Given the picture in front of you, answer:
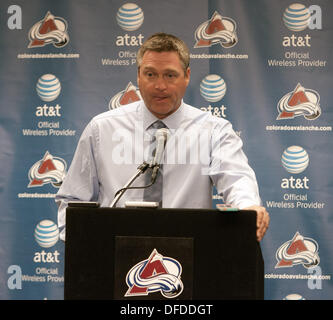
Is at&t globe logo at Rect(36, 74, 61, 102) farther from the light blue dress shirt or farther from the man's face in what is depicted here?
the man's face

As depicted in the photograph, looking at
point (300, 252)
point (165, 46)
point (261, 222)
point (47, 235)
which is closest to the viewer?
point (261, 222)

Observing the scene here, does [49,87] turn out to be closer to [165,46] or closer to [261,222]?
[165,46]

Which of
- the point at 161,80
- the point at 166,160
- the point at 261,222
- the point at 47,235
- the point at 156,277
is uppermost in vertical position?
the point at 161,80

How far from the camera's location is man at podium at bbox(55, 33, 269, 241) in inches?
74.8

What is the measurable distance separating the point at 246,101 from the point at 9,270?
2132 mm

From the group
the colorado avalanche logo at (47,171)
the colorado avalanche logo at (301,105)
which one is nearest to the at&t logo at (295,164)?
the colorado avalanche logo at (301,105)

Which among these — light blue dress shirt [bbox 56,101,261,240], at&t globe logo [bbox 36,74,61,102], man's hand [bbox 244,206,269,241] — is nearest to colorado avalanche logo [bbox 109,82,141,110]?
at&t globe logo [bbox 36,74,61,102]

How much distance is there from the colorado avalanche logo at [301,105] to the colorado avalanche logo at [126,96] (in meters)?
1.06

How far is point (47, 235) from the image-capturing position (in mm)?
3408

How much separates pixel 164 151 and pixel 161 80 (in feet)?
0.96

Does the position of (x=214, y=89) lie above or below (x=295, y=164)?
above

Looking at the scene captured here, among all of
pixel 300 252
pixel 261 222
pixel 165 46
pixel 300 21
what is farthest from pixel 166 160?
pixel 300 21

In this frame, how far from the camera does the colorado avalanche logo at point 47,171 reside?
3.44 meters

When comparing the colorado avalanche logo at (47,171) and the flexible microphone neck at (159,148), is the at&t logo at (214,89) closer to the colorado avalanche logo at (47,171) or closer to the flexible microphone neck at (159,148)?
the colorado avalanche logo at (47,171)
